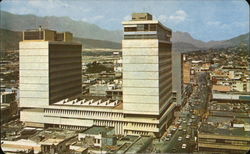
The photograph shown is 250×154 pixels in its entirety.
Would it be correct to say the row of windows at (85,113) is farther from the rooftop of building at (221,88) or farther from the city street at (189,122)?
the rooftop of building at (221,88)

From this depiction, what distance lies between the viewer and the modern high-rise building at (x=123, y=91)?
769 centimetres

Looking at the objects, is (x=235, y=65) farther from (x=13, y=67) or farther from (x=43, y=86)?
(x=13, y=67)

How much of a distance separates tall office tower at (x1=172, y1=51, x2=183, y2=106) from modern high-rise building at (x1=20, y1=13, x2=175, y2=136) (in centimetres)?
168

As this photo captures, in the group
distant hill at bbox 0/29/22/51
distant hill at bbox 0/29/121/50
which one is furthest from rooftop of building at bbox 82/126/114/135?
distant hill at bbox 0/29/22/51

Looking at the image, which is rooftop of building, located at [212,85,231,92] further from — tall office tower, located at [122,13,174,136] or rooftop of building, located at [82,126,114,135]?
rooftop of building, located at [82,126,114,135]

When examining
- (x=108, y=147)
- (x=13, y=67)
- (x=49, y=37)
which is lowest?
(x=108, y=147)

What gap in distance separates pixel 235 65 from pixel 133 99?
4312 millimetres

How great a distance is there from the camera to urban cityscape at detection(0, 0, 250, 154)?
670 cm

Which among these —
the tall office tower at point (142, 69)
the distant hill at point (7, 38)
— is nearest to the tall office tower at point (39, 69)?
the tall office tower at point (142, 69)

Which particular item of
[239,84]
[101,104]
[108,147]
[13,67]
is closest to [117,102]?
[101,104]

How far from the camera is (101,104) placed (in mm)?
8648

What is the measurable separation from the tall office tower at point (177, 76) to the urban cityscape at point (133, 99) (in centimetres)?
4

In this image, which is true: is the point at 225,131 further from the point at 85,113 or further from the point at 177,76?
the point at 177,76

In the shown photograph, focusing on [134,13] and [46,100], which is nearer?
[134,13]
